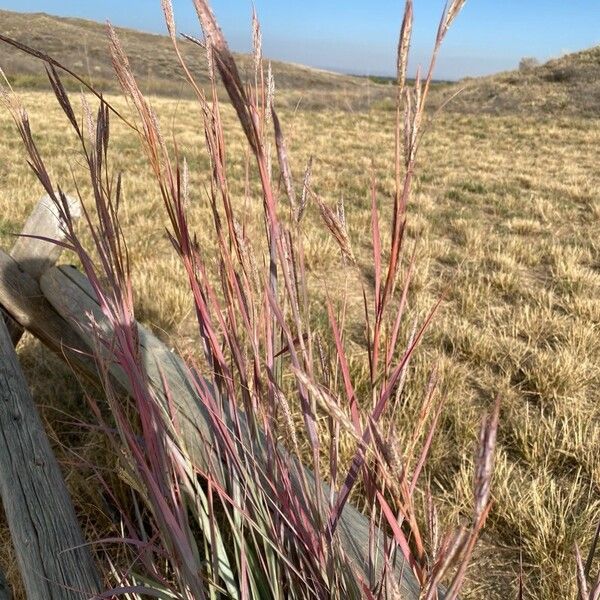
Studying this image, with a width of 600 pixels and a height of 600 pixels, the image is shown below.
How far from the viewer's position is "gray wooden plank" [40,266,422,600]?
1112 mm

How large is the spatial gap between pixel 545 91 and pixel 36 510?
23686mm

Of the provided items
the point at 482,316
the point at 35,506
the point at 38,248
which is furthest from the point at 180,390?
Answer: the point at 482,316

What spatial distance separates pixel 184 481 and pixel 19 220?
4700mm

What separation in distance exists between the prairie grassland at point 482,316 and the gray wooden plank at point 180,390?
11 cm

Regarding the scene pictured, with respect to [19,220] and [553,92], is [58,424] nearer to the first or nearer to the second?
[19,220]

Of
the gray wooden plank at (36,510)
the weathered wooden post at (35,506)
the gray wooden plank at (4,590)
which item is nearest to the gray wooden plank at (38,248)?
the weathered wooden post at (35,506)

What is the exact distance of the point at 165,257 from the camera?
15.6 ft

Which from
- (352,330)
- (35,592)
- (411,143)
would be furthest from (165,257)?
(411,143)

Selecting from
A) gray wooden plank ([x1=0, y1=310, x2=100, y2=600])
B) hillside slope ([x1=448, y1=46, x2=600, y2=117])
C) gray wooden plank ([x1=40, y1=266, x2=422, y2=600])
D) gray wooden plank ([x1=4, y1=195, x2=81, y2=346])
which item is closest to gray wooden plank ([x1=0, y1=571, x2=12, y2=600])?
gray wooden plank ([x1=0, y1=310, x2=100, y2=600])

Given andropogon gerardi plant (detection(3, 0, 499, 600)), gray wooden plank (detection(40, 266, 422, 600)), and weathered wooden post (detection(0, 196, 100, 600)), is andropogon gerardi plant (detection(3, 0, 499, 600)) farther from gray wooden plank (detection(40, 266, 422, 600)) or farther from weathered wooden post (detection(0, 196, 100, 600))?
weathered wooden post (detection(0, 196, 100, 600))

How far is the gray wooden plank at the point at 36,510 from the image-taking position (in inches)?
52.1

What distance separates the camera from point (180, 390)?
1.66 metres

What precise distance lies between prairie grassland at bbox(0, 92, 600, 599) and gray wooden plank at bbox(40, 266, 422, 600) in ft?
0.38

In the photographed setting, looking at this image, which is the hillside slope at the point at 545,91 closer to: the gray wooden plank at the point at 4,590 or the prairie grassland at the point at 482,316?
the prairie grassland at the point at 482,316
